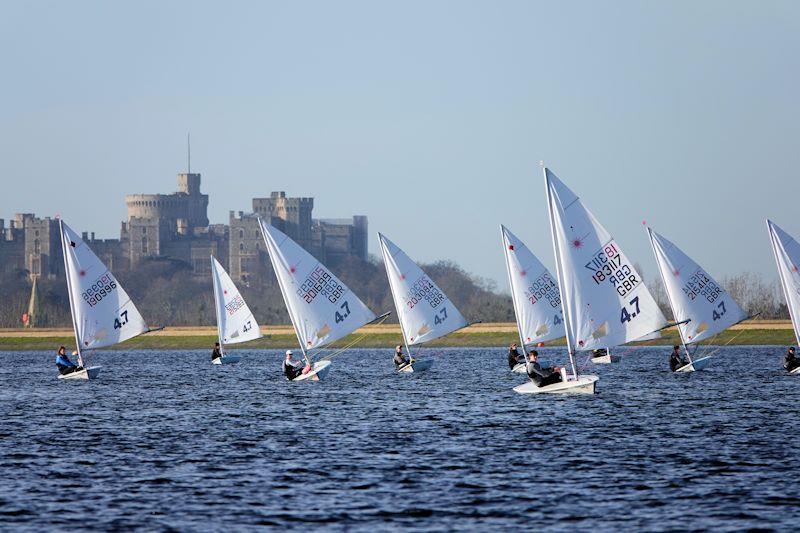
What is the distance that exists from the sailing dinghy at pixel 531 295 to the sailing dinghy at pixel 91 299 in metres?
16.3

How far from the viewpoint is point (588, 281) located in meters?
44.9

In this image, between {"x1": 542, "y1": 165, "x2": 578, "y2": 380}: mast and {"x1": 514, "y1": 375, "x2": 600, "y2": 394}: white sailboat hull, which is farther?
{"x1": 514, "y1": 375, "x2": 600, "y2": 394}: white sailboat hull

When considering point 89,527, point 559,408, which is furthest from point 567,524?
point 559,408

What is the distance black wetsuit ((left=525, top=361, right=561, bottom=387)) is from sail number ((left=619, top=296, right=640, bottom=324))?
3.40 meters

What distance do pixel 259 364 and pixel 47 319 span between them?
9216 cm

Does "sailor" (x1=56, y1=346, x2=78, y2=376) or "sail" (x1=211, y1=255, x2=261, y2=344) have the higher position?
"sail" (x1=211, y1=255, x2=261, y2=344)

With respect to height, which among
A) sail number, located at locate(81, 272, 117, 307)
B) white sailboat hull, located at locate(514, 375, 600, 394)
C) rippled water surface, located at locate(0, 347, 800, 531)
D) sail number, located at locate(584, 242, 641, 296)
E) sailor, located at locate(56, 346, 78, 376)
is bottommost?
rippled water surface, located at locate(0, 347, 800, 531)

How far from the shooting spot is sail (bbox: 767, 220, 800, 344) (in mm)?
58906

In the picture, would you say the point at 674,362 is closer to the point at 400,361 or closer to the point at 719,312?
the point at 719,312

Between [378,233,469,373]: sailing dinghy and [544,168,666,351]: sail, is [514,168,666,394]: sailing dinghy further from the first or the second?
[378,233,469,373]: sailing dinghy

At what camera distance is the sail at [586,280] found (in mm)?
44656

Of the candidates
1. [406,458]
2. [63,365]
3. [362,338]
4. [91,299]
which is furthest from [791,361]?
[362,338]

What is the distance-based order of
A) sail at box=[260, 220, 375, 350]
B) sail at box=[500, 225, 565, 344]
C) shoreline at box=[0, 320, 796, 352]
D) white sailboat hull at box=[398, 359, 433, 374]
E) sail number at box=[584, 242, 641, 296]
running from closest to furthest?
sail number at box=[584, 242, 641, 296] → sail at box=[260, 220, 375, 350] → sail at box=[500, 225, 565, 344] → white sailboat hull at box=[398, 359, 433, 374] → shoreline at box=[0, 320, 796, 352]

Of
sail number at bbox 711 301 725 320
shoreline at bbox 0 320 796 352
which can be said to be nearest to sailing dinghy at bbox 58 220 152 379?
sail number at bbox 711 301 725 320
